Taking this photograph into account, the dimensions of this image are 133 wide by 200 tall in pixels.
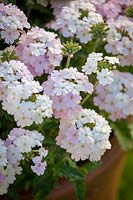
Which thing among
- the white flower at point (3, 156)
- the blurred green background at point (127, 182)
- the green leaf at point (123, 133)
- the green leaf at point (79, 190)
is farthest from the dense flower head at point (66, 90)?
the blurred green background at point (127, 182)

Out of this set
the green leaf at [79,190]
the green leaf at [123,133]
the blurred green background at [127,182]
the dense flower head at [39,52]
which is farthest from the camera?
the blurred green background at [127,182]

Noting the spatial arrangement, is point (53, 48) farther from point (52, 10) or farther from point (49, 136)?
point (52, 10)

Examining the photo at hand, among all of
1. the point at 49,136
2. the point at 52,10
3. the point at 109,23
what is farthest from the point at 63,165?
the point at 52,10

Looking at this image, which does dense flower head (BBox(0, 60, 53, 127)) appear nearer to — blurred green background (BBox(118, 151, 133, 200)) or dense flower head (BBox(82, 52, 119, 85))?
dense flower head (BBox(82, 52, 119, 85))

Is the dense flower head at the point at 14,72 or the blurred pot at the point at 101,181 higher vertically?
the dense flower head at the point at 14,72

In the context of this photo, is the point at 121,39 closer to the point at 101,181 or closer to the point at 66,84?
the point at 66,84

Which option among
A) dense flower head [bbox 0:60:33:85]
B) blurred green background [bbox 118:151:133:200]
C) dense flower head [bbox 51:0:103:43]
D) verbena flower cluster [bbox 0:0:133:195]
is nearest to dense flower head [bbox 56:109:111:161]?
verbena flower cluster [bbox 0:0:133:195]

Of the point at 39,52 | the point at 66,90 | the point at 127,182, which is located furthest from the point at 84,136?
the point at 127,182

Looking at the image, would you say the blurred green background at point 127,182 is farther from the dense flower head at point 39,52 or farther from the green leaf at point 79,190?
the dense flower head at point 39,52
